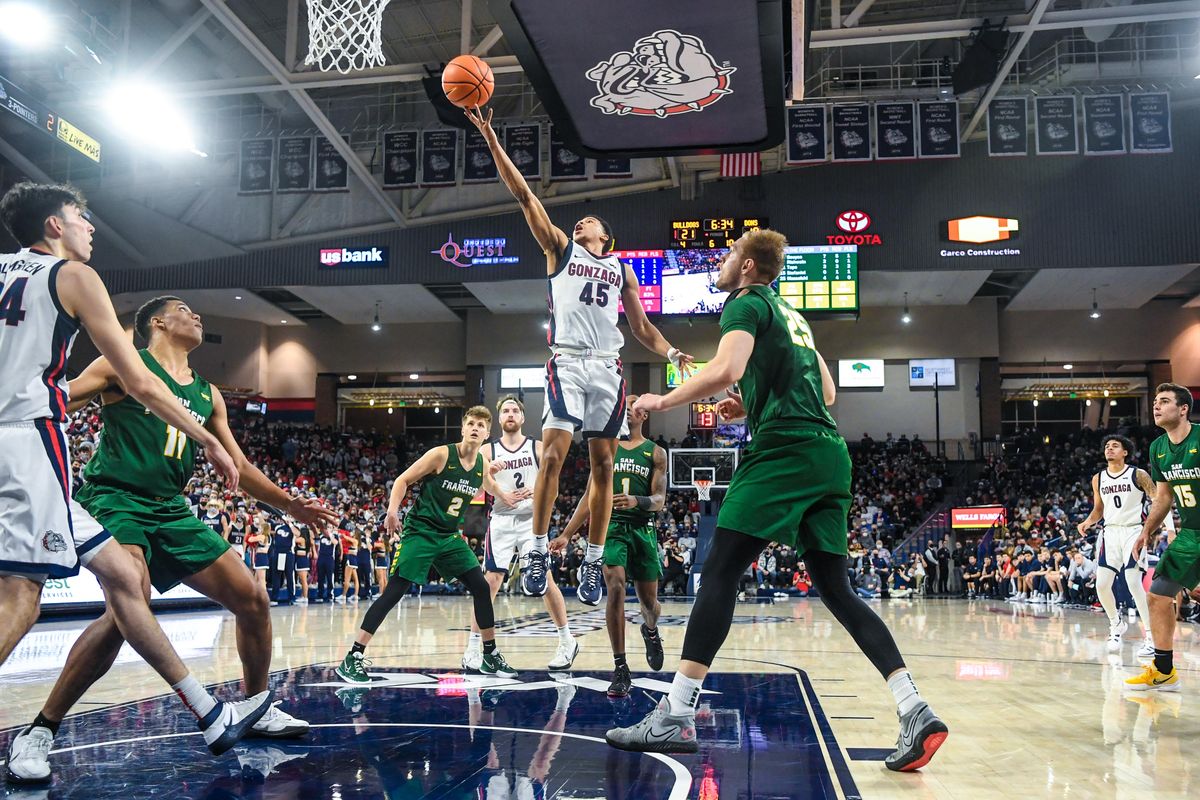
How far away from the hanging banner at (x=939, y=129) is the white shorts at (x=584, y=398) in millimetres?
15747

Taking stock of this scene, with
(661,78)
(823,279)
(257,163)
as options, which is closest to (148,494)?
(661,78)

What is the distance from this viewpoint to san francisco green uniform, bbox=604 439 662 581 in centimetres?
682

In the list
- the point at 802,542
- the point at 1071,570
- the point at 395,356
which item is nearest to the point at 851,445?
the point at 1071,570

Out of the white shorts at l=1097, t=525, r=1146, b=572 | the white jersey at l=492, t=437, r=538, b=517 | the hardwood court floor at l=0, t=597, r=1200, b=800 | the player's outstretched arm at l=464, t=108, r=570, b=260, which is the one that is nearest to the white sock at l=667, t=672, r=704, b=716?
the hardwood court floor at l=0, t=597, r=1200, b=800

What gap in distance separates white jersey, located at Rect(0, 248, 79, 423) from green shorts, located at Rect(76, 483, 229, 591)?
63 centimetres

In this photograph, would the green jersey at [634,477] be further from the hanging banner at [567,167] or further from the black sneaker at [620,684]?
the hanging banner at [567,167]

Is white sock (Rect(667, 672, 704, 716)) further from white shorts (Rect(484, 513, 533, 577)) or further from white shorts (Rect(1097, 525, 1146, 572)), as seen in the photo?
white shorts (Rect(1097, 525, 1146, 572))

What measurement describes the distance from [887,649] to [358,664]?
12.6 ft

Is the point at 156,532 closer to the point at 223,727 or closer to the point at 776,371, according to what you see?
the point at 223,727

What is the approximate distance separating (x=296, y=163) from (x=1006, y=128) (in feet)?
49.1

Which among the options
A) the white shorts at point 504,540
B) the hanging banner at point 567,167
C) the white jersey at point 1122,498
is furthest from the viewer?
the hanging banner at point 567,167

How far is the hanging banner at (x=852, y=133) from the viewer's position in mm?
19000

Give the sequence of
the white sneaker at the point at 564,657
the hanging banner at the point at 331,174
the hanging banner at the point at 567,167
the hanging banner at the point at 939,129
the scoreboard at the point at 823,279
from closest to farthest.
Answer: the white sneaker at the point at 564,657
the hanging banner at the point at 939,129
the hanging banner at the point at 567,167
the hanging banner at the point at 331,174
the scoreboard at the point at 823,279

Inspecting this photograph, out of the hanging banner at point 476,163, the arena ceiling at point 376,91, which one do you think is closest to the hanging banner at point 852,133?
the arena ceiling at point 376,91
